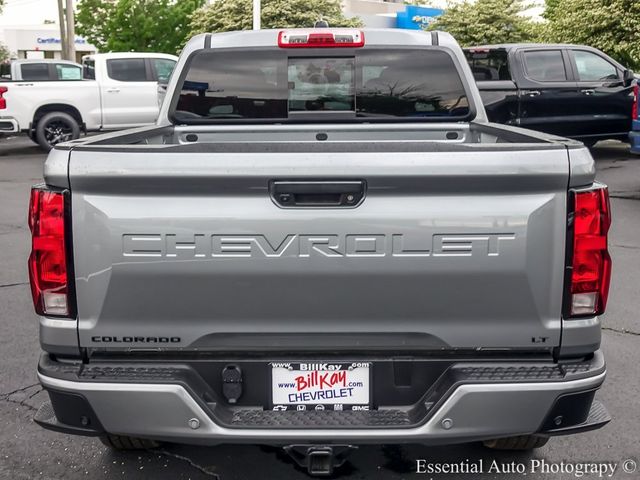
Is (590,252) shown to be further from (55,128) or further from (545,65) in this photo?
(55,128)

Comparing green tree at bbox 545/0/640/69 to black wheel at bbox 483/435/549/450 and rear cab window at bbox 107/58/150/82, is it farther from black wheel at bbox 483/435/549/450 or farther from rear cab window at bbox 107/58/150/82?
black wheel at bbox 483/435/549/450

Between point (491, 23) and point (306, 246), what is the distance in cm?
2330

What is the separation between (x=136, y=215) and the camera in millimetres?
2557

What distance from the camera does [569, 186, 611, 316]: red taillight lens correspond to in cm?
258

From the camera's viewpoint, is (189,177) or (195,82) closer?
(189,177)

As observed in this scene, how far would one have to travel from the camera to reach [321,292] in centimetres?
261

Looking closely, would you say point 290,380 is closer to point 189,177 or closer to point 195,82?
point 189,177

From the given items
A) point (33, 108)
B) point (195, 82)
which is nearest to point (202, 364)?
point (195, 82)

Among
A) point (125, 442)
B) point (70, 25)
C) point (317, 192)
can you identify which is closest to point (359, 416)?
point (317, 192)

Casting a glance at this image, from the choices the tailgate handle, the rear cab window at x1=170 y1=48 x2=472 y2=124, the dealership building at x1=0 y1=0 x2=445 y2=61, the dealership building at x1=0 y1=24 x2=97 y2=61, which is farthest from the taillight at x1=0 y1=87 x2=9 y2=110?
the dealership building at x1=0 y1=24 x2=97 y2=61

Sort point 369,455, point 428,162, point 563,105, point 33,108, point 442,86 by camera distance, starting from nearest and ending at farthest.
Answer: point 428,162, point 369,455, point 442,86, point 563,105, point 33,108

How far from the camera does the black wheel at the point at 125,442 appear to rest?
3490 mm

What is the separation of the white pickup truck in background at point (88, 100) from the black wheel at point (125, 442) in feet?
39.6

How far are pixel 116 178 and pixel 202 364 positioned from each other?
72cm
